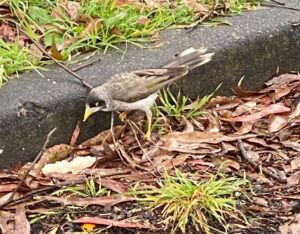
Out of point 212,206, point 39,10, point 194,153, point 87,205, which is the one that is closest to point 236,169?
point 194,153

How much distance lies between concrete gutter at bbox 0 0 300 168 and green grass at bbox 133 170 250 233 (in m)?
0.81

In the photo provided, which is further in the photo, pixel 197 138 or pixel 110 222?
pixel 197 138

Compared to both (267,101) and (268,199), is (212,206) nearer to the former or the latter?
(268,199)

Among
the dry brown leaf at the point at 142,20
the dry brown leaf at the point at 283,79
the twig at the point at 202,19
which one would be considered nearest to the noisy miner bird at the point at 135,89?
the dry brown leaf at the point at 142,20

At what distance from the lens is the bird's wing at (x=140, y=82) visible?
5.05 metres

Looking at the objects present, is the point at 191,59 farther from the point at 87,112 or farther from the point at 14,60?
the point at 14,60

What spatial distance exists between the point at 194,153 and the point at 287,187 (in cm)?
59

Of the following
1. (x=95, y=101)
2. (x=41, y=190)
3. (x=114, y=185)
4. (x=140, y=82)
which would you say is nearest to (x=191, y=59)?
(x=140, y=82)

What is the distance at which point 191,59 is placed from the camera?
5.36 metres

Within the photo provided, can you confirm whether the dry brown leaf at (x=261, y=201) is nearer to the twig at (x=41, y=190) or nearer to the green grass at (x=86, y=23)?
the twig at (x=41, y=190)

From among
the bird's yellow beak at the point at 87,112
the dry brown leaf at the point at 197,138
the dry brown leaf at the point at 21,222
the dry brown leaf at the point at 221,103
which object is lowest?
the dry brown leaf at the point at 221,103

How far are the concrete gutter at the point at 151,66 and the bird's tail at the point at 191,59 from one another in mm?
141

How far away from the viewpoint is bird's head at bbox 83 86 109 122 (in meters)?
4.87

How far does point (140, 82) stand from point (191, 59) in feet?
1.39
